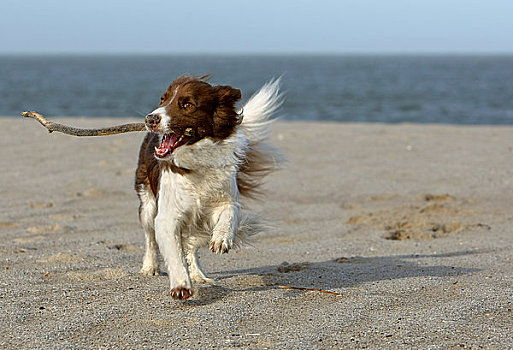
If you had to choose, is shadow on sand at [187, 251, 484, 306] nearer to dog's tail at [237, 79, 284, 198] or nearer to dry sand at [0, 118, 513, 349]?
dry sand at [0, 118, 513, 349]

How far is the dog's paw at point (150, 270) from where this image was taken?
17.5ft

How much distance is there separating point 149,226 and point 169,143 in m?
1.05

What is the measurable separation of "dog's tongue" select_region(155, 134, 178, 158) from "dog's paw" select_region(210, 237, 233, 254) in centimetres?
67

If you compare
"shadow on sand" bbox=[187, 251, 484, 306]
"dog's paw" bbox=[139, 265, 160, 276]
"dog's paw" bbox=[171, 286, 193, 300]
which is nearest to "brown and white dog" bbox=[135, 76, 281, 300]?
"dog's paw" bbox=[171, 286, 193, 300]

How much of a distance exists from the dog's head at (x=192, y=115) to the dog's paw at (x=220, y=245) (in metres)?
0.66

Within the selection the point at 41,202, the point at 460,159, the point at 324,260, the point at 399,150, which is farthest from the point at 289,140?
the point at 324,260

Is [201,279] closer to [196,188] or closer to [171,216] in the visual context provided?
[171,216]

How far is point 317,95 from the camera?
133 ft

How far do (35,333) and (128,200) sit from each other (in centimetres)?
494

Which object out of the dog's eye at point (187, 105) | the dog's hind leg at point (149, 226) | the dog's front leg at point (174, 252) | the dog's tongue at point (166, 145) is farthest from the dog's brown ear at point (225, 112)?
the dog's hind leg at point (149, 226)

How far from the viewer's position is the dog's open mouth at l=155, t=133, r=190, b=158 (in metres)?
4.63

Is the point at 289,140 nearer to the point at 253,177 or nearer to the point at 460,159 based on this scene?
the point at 460,159

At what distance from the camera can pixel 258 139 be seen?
5324 millimetres

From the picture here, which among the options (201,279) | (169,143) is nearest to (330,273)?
(201,279)
